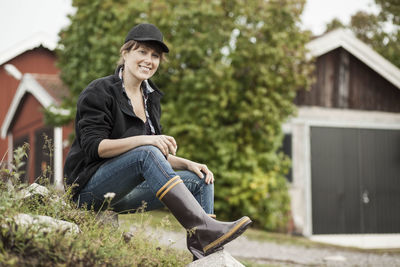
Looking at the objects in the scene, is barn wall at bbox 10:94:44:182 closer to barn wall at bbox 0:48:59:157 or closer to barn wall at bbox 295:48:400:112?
barn wall at bbox 0:48:59:157

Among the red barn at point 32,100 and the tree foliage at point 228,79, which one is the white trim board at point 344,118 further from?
the red barn at point 32,100

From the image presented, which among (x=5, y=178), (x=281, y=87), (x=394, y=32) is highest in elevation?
(x=394, y=32)

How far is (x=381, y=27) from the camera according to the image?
21.5 meters

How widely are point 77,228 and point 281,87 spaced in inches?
277

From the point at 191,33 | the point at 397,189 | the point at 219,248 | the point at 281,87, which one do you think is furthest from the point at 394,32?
the point at 219,248

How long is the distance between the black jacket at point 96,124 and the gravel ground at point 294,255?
3.05m

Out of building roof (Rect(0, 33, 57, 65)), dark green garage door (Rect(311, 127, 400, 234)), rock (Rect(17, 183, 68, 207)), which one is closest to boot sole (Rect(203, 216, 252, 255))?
rock (Rect(17, 183, 68, 207))

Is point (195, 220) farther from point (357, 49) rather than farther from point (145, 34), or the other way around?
point (357, 49)

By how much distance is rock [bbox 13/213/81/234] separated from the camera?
7.88 ft

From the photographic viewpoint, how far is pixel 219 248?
9.54 feet

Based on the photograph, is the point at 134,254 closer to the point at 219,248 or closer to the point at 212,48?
the point at 219,248

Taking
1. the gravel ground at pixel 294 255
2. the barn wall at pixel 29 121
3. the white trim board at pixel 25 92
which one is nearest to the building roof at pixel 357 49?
the gravel ground at pixel 294 255

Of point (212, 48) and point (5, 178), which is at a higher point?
point (212, 48)

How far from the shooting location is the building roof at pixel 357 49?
11312mm
